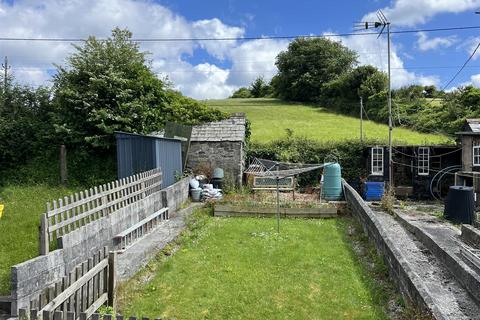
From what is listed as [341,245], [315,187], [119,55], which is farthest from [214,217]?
[119,55]

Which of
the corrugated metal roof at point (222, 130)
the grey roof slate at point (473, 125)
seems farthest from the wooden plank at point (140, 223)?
the grey roof slate at point (473, 125)

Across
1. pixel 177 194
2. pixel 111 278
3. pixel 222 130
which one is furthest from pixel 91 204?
pixel 222 130

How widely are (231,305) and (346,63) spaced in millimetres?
49504

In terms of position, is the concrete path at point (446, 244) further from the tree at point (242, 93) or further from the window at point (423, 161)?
the tree at point (242, 93)

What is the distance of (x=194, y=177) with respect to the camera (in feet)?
53.4

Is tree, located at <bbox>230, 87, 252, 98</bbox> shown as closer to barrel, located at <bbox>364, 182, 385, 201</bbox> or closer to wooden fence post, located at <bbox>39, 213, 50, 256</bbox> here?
barrel, located at <bbox>364, 182, 385, 201</bbox>

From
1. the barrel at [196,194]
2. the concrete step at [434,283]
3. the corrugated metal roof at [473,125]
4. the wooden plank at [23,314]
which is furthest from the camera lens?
the corrugated metal roof at [473,125]

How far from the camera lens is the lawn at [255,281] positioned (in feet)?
20.5

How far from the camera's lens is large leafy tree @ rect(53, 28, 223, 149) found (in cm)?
1672

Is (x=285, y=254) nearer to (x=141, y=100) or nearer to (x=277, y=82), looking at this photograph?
(x=141, y=100)

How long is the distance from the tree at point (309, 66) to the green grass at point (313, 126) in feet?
14.8

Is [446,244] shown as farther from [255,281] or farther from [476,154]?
[476,154]

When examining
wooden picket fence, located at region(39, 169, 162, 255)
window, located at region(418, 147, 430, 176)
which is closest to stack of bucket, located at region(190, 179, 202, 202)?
wooden picket fence, located at region(39, 169, 162, 255)

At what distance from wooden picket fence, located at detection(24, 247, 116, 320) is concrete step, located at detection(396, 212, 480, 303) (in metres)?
5.46
